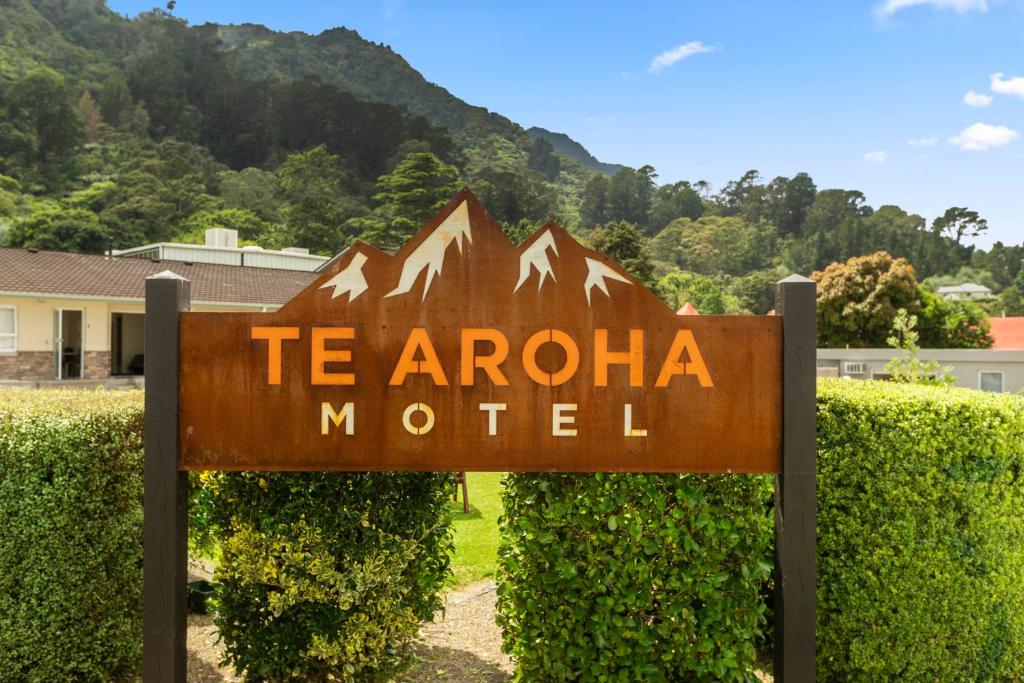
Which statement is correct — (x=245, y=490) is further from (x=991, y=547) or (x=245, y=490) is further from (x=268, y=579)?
(x=991, y=547)

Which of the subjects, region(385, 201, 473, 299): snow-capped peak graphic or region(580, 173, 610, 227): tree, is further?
region(580, 173, 610, 227): tree

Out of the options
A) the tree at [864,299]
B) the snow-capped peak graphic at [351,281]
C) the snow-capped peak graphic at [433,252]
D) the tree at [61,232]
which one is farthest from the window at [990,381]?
the tree at [61,232]

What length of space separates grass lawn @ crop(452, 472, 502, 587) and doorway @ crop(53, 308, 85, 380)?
53.2ft

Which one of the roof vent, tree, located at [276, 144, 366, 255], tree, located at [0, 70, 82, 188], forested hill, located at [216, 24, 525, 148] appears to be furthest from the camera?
forested hill, located at [216, 24, 525, 148]

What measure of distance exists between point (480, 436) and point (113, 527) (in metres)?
2.46

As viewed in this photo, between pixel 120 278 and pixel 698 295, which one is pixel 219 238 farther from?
pixel 698 295

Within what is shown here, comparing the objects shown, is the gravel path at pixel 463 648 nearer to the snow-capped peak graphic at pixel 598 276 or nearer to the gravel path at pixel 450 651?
the gravel path at pixel 450 651

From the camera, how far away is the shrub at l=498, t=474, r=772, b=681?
12.2 feet

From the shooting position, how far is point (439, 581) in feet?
14.8

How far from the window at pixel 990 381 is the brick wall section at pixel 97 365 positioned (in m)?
26.8

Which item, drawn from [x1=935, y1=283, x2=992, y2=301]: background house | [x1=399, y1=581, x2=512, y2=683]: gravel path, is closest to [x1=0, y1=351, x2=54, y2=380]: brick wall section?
[x1=399, y1=581, x2=512, y2=683]: gravel path

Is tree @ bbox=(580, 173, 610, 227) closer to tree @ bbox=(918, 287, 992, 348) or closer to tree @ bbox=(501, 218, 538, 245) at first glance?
tree @ bbox=(501, 218, 538, 245)

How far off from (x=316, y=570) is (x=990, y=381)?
2467 cm

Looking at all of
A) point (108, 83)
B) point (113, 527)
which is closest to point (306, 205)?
point (108, 83)
